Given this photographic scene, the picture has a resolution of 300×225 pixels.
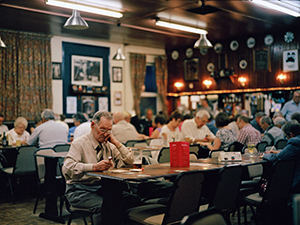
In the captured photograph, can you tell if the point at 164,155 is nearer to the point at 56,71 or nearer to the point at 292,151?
the point at 292,151

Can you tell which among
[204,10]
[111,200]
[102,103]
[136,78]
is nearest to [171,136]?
[111,200]

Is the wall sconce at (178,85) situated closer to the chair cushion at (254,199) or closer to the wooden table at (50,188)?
the wooden table at (50,188)

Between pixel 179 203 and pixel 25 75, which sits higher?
pixel 25 75

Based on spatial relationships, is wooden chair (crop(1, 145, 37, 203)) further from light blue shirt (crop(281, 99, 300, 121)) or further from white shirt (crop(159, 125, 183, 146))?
light blue shirt (crop(281, 99, 300, 121))

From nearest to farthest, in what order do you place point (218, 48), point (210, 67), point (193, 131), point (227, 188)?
point (227, 188), point (193, 131), point (218, 48), point (210, 67)

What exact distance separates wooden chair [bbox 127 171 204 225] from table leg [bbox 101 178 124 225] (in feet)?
0.61

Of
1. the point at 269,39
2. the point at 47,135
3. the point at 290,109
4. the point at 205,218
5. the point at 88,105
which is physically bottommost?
the point at 205,218

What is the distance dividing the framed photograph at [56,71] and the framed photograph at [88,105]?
1273 millimetres

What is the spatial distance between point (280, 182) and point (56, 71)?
Result: 10.4 m

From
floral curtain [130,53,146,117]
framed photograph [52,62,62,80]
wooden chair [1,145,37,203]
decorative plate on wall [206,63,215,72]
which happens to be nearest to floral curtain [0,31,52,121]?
framed photograph [52,62,62,80]

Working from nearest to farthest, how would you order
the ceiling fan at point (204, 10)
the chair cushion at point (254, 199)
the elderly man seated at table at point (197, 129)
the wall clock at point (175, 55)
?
the chair cushion at point (254, 199) < the elderly man seated at table at point (197, 129) < the ceiling fan at point (204, 10) < the wall clock at point (175, 55)

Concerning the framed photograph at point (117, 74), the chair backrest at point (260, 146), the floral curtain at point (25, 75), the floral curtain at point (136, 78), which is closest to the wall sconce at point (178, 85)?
the floral curtain at point (136, 78)

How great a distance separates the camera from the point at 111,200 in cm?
349

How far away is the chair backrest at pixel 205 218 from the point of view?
6.01 feet
